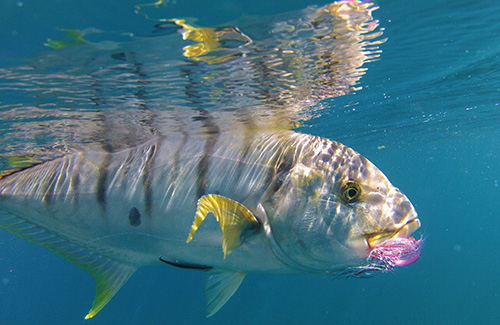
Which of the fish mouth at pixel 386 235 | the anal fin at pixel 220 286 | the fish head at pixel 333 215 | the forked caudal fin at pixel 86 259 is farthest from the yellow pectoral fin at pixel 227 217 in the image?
the forked caudal fin at pixel 86 259

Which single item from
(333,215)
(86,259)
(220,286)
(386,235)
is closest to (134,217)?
(86,259)

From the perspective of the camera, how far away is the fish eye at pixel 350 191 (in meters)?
3.38

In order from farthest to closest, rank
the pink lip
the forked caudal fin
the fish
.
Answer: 1. the forked caudal fin
2. the fish
3. the pink lip

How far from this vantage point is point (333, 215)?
10.8 ft

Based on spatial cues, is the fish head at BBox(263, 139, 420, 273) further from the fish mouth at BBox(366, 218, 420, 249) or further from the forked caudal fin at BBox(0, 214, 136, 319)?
the forked caudal fin at BBox(0, 214, 136, 319)

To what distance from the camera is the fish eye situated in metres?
3.38

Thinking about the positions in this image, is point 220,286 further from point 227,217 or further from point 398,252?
point 398,252

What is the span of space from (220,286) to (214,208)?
1.46 m

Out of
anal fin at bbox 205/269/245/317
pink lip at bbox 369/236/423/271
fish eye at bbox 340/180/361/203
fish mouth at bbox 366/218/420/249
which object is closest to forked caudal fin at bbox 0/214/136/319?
anal fin at bbox 205/269/245/317

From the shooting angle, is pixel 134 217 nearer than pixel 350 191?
No

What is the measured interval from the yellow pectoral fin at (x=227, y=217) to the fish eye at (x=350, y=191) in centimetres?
94

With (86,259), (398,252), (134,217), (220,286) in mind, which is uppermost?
(134,217)

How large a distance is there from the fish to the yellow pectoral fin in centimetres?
1

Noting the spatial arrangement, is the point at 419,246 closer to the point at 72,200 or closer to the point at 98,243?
the point at 98,243
